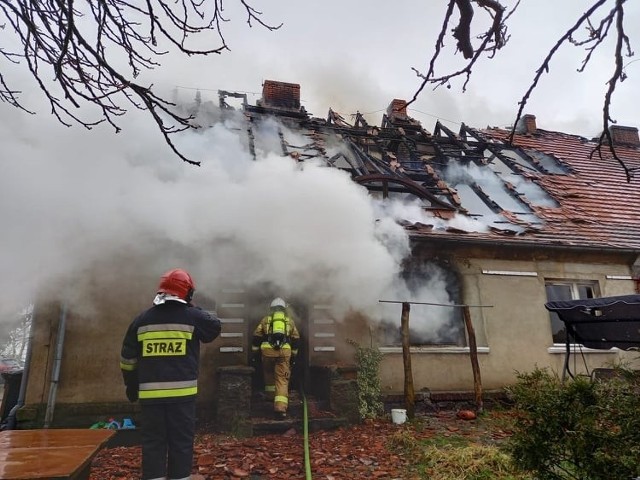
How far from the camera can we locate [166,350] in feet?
13.1

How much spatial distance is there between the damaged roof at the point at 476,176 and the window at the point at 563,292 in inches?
34.1

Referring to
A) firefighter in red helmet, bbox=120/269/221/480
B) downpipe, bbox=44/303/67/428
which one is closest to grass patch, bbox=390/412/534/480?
firefighter in red helmet, bbox=120/269/221/480

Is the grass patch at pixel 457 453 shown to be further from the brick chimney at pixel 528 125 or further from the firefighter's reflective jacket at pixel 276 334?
the brick chimney at pixel 528 125

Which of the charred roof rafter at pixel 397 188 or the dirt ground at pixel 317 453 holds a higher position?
the charred roof rafter at pixel 397 188

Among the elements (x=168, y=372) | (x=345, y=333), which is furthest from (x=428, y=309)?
(x=168, y=372)

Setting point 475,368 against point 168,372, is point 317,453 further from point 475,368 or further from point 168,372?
point 475,368

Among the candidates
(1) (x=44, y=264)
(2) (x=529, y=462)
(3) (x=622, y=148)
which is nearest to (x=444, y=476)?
(2) (x=529, y=462)

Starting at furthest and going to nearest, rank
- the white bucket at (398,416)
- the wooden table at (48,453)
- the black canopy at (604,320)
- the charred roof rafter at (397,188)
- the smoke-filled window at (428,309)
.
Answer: the charred roof rafter at (397,188)
the smoke-filled window at (428,309)
the white bucket at (398,416)
the black canopy at (604,320)
the wooden table at (48,453)

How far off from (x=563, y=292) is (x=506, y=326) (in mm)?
1744

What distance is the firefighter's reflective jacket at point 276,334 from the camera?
640cm

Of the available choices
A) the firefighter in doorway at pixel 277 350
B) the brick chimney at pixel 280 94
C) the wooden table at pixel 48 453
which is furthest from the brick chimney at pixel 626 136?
the wooden table at pixel 48 453

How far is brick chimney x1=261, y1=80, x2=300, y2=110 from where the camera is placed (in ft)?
40.8

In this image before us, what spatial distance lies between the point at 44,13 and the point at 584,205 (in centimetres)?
1146

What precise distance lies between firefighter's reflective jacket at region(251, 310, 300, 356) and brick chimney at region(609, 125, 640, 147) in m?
14.6
